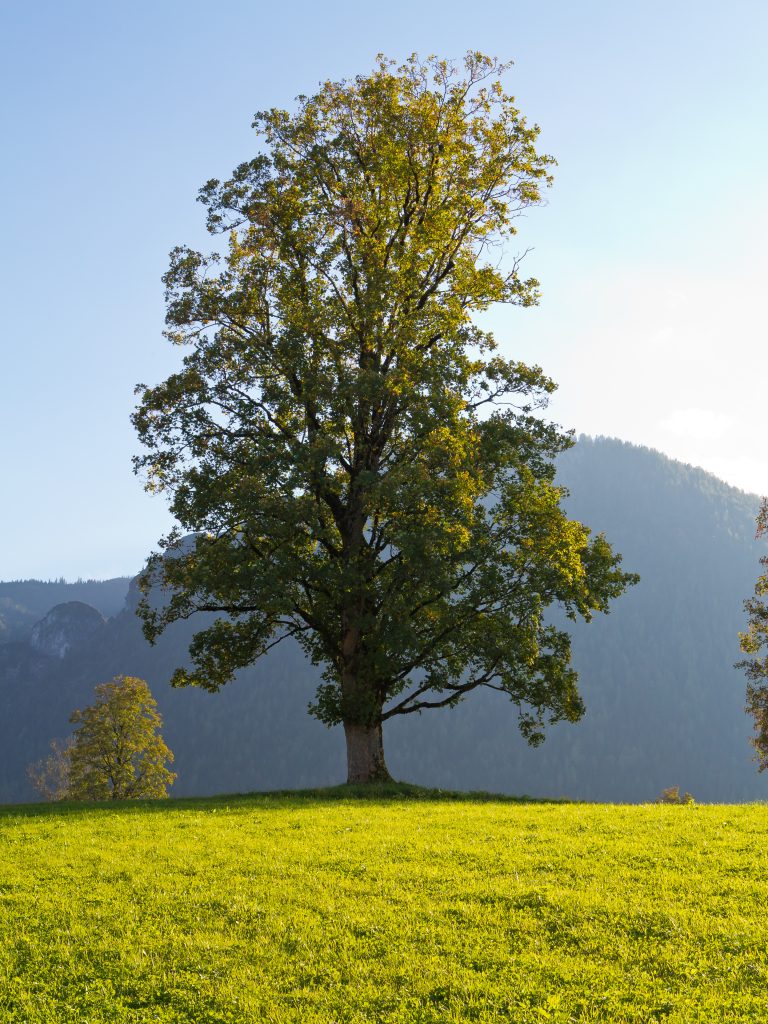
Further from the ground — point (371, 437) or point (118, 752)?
point (371, 437)

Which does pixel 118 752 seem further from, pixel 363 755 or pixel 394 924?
pixel 394 924

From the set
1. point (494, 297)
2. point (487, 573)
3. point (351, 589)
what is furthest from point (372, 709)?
point (494, 297)

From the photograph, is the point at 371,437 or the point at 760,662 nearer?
the point at 371,437

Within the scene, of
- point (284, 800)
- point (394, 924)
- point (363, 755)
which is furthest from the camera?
point (363, 755)

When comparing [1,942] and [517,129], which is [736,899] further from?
[517,129]

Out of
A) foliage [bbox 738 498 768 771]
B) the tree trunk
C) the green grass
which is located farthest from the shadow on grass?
foliage [bbox 738 498 768 771]

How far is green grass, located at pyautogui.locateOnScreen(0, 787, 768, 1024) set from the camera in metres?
11.0

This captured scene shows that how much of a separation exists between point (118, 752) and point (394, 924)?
54012 millimetres

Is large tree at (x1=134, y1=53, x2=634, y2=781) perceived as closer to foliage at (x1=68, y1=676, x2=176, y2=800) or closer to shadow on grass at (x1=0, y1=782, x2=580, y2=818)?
shadow on grass at (x1=0, y1=782, x2=580, y2=818)

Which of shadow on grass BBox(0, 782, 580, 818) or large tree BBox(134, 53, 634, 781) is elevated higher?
large tree BBox(134, 53, 634, 781)

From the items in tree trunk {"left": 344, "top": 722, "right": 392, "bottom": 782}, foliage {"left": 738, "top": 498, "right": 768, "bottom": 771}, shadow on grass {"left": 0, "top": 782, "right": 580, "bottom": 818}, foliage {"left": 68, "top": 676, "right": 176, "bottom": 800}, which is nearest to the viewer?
shadow on grass {"left": 0, "top": 782, "right": 580, "bottom": 818}

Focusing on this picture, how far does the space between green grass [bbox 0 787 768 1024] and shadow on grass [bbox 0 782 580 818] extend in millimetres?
6001

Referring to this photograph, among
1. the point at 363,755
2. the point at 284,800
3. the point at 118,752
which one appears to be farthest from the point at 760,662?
the point at 118,752

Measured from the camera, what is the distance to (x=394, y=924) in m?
13.3
